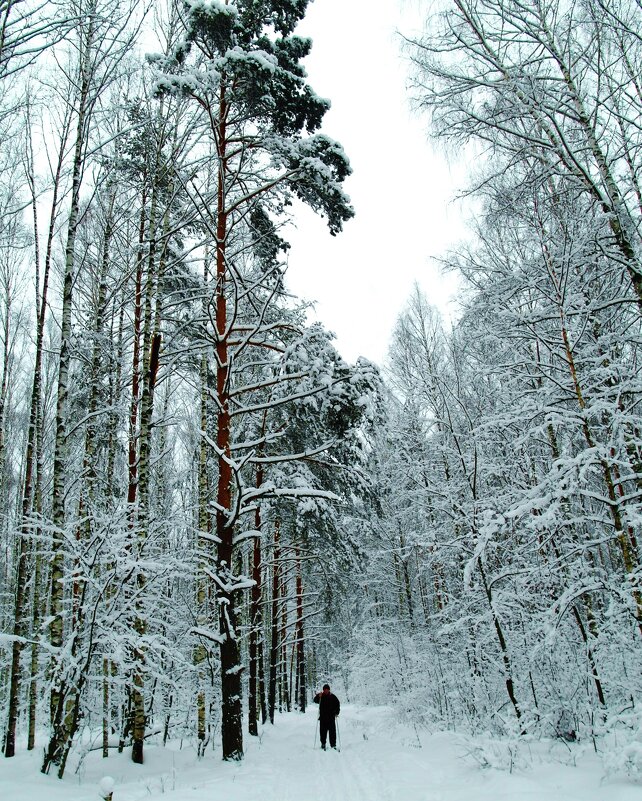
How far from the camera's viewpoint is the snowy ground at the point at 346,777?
4511 mm

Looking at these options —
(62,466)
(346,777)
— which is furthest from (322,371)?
(346,777)

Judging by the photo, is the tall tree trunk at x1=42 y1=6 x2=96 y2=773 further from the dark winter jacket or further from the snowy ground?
the dark winter jacket

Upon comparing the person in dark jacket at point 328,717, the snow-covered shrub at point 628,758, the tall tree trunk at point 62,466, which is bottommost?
the person in dark jacket at point 328,717

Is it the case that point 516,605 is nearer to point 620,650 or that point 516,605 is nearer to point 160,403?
point 620,650

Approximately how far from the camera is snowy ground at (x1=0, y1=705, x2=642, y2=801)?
14.8 feet

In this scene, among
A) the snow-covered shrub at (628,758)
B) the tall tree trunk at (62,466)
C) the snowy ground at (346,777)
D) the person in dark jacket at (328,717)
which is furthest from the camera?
the person in dark jacket at (328,717)

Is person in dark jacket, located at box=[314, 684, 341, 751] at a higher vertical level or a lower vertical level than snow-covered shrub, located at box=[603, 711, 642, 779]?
lower

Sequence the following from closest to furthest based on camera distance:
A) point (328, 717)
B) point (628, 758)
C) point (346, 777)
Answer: point (628, 758)
point (346, 777)
point (328, 717)

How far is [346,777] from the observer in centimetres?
695

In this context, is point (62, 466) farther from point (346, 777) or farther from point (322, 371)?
point (346, 777)

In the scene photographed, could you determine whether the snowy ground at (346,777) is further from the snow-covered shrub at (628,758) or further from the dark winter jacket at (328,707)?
the dark winter jacket at (328,707)

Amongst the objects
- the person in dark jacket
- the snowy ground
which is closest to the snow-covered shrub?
the snowy ground

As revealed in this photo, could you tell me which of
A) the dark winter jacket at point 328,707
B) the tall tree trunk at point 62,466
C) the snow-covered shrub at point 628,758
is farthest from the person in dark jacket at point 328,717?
the snow-covered shrub at point 628,758

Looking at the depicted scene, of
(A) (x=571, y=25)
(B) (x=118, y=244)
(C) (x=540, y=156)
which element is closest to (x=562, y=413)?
(C) (x=540, y=156)
